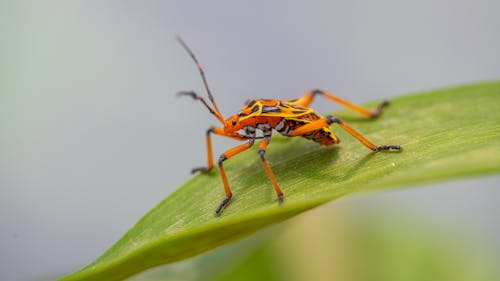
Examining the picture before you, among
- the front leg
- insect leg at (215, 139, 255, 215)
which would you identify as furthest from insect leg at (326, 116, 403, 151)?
the front leg

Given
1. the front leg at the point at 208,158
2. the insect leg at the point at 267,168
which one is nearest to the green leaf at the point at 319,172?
the insect leg at the point at 267,168

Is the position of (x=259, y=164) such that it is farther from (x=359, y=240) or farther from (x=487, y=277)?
(x=487, y=277)

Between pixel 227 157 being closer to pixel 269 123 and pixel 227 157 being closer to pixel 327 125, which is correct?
pixel 269 123

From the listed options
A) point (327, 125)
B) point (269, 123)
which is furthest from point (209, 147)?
point (327, 125)

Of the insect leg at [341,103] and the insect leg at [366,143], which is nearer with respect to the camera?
the insect leg at [366,143]

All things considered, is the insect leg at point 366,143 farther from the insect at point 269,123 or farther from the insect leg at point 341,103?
the insect leg at point 341,103

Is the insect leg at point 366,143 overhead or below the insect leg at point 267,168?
below
